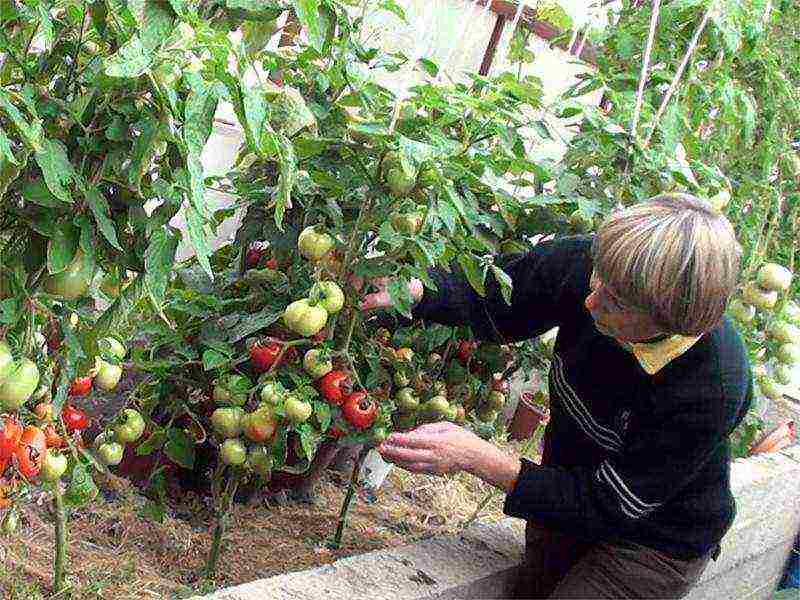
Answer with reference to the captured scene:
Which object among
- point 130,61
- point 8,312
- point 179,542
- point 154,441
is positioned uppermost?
point 130,61

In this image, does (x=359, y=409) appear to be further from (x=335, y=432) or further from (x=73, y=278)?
(x=73, y=278)

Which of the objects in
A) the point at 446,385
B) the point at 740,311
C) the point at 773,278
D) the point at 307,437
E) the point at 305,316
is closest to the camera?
the point at 305,316

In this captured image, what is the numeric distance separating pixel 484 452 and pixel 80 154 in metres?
0.98

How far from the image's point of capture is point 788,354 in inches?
123

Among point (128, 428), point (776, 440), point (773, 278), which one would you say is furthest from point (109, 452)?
point (776, 440)

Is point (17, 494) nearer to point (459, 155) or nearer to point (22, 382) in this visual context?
point (22, 382)

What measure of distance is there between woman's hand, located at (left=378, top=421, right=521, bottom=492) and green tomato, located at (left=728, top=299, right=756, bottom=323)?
1.32m

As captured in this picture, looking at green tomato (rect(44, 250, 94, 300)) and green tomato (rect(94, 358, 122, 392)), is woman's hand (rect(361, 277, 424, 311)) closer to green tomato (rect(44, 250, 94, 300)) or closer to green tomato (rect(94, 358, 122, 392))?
green tomato (rect(94, 358, 122, 392))

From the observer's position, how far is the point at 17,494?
1.71 meters

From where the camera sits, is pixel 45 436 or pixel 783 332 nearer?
pixel 45 436

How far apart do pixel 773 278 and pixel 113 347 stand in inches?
77.0

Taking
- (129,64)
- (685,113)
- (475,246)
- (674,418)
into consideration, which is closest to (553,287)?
(475,246)

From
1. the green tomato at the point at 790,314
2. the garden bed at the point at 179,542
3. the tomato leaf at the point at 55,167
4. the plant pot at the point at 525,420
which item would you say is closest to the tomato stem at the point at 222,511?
the garden bed at the point at 179,542

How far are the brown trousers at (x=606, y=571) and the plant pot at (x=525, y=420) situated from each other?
146cm
